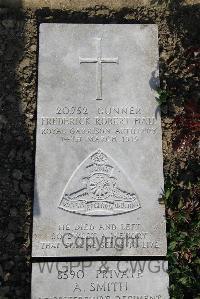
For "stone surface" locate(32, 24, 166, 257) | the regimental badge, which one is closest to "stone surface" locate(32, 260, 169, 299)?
"stone surface" locate(32, 24, 166, 257)

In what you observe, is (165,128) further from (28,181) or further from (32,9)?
(32,9)

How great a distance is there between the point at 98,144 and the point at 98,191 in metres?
0.41

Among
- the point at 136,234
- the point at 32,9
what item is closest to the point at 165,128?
the point at 136,234

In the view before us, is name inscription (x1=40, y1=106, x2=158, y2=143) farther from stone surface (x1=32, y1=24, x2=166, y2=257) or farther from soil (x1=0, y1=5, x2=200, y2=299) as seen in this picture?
soil (x1=0, y1=5, x2=200, y2=299)

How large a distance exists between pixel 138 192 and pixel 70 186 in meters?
0.57

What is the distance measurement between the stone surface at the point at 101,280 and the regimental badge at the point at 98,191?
44 cm

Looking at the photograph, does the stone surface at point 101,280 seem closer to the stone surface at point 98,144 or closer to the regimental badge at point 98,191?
the stone surface at point 98,144

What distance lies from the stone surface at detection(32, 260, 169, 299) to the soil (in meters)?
0.19

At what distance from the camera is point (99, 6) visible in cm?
445

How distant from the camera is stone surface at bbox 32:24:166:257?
391 cm

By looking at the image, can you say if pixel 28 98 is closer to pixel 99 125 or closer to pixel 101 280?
pixel 99 125

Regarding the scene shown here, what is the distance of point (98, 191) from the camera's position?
3.94 meters

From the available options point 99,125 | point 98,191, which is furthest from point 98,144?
point 98,191

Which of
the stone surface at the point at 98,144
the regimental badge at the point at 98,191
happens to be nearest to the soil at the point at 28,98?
the stone surface at the point at 98,144
